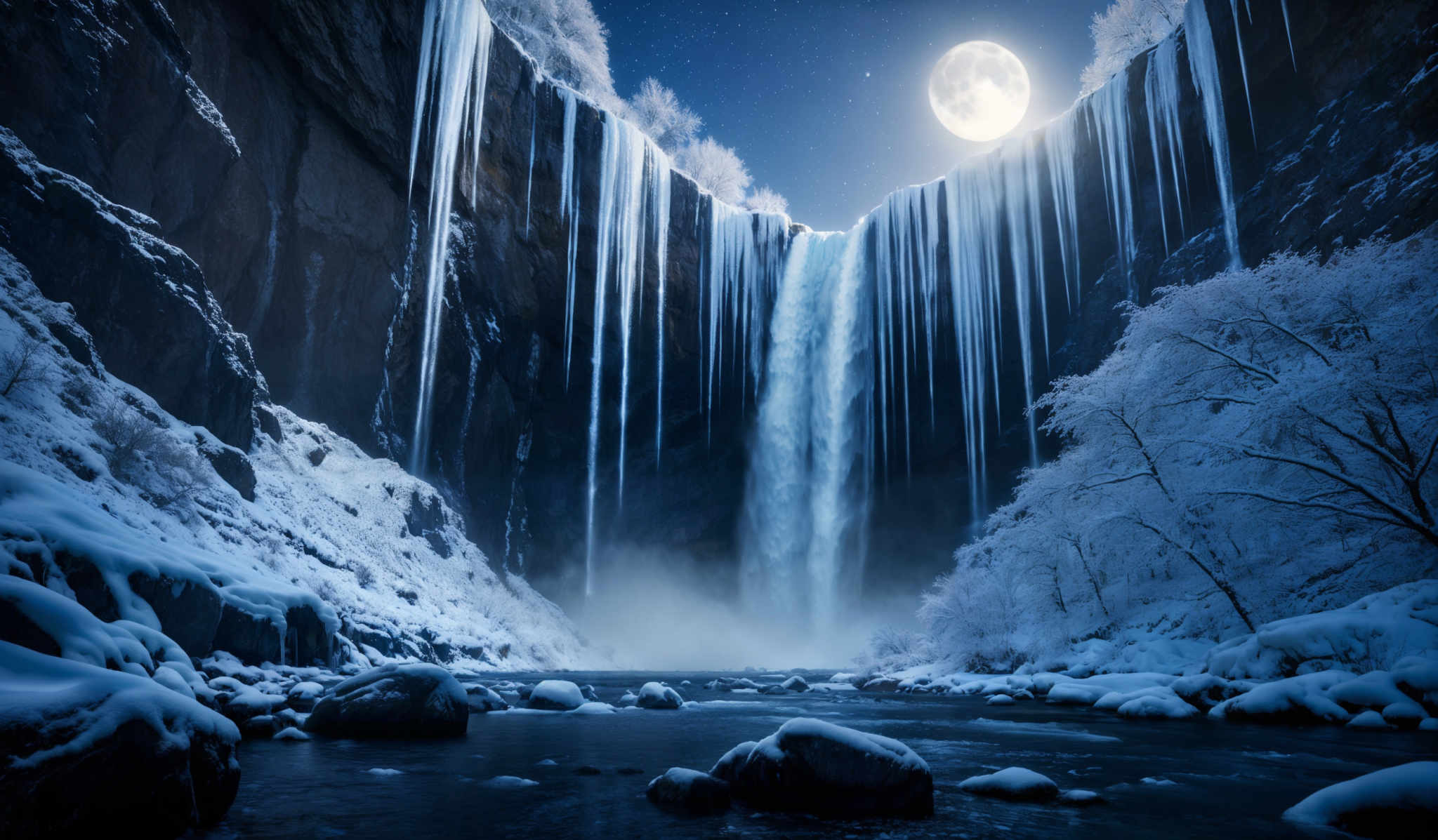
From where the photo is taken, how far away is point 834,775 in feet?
16.7

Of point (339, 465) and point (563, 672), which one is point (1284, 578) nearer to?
point (563, 672)

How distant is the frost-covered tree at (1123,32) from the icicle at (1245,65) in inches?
498

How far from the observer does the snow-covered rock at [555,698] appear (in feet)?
41.1

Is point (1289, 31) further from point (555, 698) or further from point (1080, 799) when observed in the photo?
point (555, 698)

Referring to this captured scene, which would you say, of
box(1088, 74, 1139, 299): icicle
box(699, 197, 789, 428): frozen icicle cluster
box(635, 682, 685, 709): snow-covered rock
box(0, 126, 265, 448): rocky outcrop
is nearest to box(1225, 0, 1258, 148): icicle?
box(1088, 74, 1139, 299): icicle

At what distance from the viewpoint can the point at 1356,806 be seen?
414cm

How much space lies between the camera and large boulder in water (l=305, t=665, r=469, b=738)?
8312 mm

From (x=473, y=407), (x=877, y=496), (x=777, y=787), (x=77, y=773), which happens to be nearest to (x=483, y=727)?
→ (x=777, y=787)

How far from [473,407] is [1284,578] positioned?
1243 inches

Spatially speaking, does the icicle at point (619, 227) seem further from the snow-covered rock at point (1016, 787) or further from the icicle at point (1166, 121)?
the snow-covered rock at point (1016, 787)

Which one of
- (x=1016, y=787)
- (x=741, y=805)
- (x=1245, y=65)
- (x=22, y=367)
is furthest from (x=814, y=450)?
(x=741, y=805)

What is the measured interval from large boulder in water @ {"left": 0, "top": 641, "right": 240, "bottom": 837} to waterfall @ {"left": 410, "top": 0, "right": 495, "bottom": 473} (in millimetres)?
29847

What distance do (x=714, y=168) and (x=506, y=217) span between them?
2144 cm

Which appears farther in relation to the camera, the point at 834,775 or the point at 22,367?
the point at 22,367
